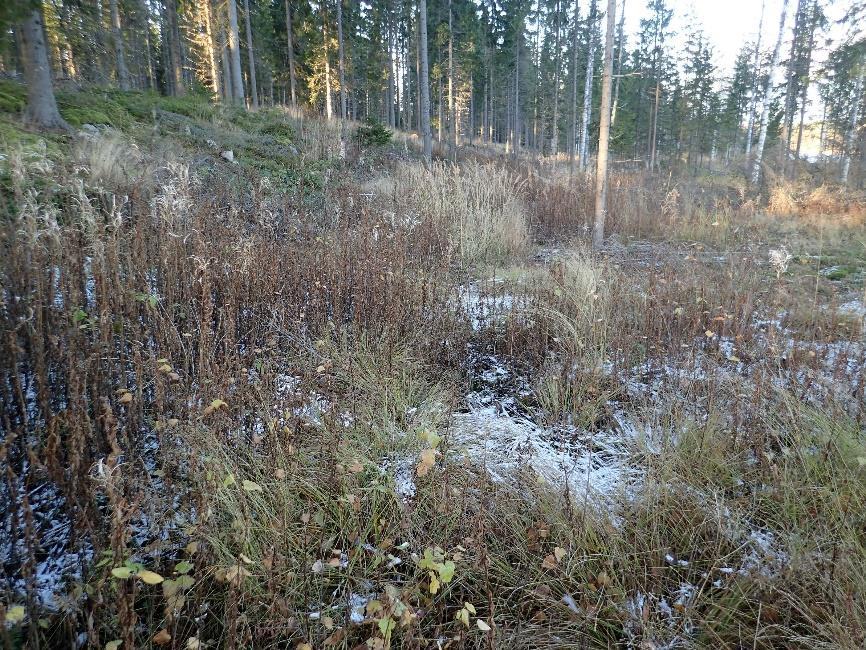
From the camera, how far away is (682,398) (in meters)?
2.71

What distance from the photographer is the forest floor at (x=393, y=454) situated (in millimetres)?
1480

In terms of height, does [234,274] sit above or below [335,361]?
above

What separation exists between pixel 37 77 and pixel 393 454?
25.6 feet

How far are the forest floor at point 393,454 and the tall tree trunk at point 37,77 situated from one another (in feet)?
8.88

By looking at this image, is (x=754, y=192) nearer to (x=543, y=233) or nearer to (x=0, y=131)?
(x=543, y=233)

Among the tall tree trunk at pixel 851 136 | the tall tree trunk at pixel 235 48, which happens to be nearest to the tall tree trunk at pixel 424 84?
the tall tree trunk at pixel 235 48

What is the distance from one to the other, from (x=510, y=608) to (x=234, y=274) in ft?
8.36

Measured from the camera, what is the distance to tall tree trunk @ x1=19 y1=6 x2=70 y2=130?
6133 millimetres

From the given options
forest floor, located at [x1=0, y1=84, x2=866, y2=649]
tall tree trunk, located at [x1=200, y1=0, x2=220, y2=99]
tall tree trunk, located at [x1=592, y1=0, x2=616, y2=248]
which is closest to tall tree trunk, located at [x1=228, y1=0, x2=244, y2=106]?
tall tree trunk, located at [x1=200, y1=0, x2=220, y2=99]

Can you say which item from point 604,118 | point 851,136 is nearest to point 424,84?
point 604,118

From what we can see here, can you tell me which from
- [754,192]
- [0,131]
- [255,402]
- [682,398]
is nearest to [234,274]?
[255,402]

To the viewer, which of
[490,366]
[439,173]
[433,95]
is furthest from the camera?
[433,95]

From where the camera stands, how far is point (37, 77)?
20.5 feet

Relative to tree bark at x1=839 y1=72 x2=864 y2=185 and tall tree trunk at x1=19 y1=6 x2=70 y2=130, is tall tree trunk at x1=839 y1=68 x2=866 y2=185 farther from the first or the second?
tall tree trunk at x1=19 y1=6 x2=70 y2=130
